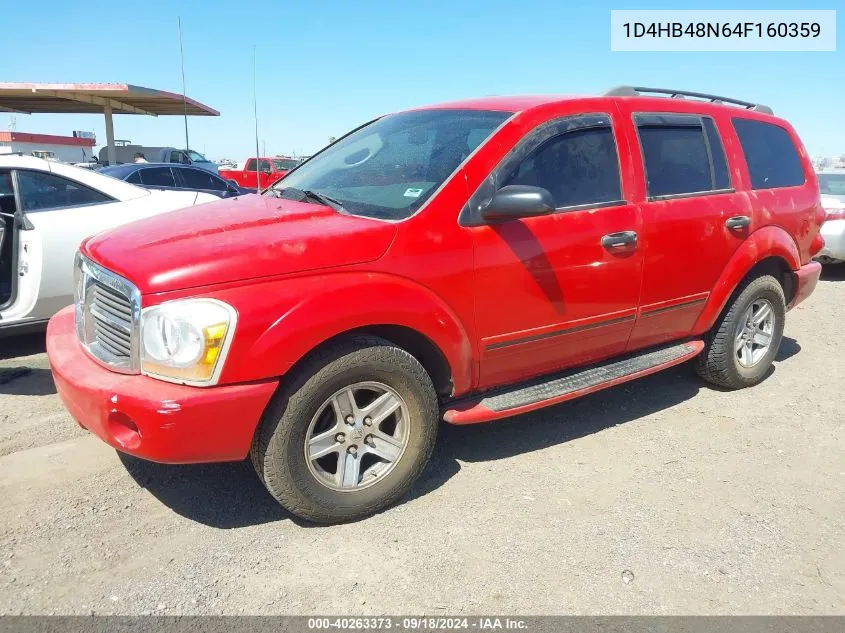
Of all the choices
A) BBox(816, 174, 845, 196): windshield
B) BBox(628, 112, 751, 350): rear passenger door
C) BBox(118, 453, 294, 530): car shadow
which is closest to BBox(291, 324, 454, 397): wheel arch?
BBox(118, 453, 294, 530): car shadow

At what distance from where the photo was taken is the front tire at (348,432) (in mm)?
2639

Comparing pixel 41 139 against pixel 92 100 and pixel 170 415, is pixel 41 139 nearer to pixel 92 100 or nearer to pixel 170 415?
pixel 92 100

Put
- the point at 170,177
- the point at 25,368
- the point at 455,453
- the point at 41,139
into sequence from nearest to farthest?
the point at 455,453 → the point at 25,368 → the point at 170,177 → the point at 41,139

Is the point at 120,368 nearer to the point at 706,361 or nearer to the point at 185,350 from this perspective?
the point at 185,350

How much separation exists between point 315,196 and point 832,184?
9.28 metres

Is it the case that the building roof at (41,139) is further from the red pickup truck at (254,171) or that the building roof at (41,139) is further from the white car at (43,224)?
the white car at (43,224)

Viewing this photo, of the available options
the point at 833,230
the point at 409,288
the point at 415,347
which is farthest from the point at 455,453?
the point at 833,230

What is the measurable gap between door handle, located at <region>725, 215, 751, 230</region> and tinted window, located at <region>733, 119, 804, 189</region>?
1.03 ft

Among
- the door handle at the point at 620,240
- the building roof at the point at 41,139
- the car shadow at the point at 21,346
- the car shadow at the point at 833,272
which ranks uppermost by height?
the building roof at the point at 41,139

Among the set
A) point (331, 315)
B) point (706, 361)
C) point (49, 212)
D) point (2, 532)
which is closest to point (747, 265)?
point (706, 361)

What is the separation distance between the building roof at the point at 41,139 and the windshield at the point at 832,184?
4122 centimetres

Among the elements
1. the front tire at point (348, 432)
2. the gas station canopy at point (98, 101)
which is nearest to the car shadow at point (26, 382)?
the front tire at point (348, 432)

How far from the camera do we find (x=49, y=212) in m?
4.84

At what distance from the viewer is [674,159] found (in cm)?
389
